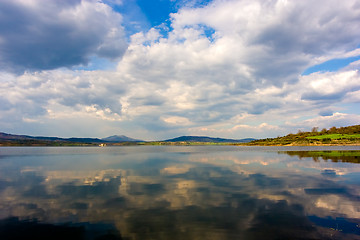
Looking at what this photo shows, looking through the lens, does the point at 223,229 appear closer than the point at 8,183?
Yes

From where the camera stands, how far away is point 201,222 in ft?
57.1

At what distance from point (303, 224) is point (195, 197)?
12.0 meters

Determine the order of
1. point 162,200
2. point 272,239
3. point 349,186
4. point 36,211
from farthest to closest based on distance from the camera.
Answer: point 349,186 < point 162,200 < point 36,211 < point 272,239

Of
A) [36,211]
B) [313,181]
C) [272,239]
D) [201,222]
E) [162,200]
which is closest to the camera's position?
[272,239]

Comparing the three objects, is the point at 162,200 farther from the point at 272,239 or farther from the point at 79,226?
the point at 272,239

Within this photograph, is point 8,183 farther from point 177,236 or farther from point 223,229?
point 223,229

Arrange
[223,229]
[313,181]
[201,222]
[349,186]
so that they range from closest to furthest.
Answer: [223,229] → [201,222] → [349,186] → [313,181]

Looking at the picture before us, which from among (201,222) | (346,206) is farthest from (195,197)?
(346,206)

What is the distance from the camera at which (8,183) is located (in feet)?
115

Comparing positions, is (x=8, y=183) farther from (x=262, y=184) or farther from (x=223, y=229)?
(x=262, y=184)

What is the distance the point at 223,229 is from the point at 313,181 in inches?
1076

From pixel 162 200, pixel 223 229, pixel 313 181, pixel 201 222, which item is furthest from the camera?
pixel 313 181

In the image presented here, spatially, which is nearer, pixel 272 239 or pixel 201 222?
pixel 272 239

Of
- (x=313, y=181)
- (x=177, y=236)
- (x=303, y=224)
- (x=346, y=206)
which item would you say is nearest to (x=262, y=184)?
(x=313, y=181)
